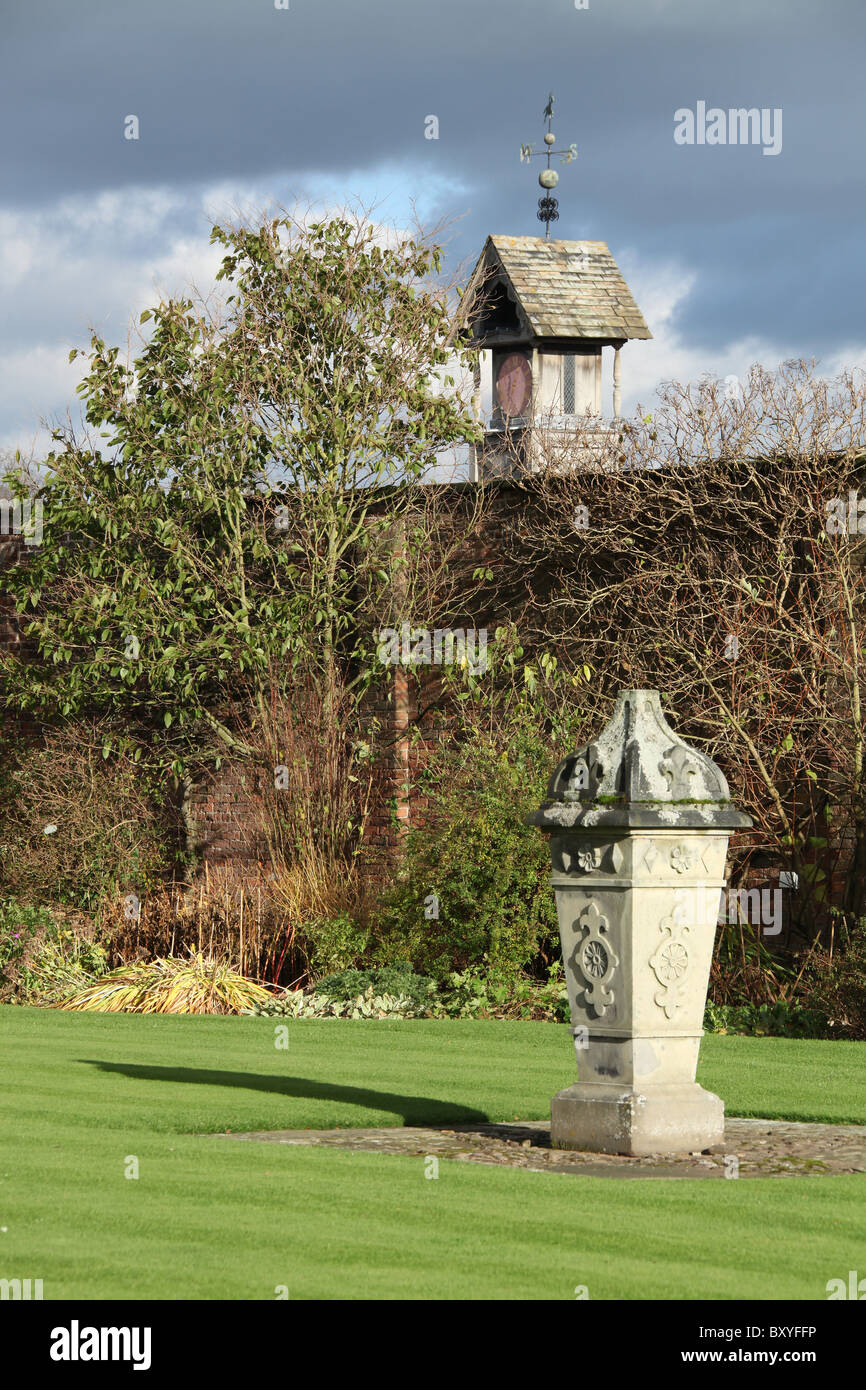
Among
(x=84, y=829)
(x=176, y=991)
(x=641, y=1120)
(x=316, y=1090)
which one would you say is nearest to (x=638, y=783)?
(x=641, y=1120)

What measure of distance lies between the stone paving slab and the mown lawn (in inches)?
9.8

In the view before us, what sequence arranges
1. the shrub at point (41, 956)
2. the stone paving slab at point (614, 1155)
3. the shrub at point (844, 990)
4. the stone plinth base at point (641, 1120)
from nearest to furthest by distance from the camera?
the stone paving slab at point (614, 1155) → the stone plinth base at point (641, 1120) → the shrub at point (844, 990) → the shrub at point (41, 956)

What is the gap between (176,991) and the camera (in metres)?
14.8

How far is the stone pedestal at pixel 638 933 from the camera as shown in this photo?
26.6 ft

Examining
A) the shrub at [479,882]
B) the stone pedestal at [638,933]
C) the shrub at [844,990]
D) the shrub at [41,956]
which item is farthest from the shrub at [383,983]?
the stone pedestal at [638,933]

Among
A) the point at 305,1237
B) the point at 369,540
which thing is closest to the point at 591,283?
the point at 369,540

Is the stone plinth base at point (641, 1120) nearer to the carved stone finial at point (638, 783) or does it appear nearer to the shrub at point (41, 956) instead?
the carved stone finial at point (638, 783)

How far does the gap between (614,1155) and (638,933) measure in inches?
39.1

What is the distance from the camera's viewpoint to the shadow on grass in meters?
9.38

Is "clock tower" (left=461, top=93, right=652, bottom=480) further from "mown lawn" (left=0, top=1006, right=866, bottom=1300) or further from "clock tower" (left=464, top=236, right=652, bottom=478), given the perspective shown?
"mown lawn" (left=0, top=1006, right=866, bottom=1300)

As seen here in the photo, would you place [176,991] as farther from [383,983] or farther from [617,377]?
[617,377]

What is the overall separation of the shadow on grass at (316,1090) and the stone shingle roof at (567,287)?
19.1 meters

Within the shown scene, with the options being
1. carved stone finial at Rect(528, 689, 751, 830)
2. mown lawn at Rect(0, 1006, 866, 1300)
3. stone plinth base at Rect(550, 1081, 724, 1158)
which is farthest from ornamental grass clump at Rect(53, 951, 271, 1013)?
carved stone finial at Rect(528, 689, 751, 830)
